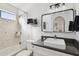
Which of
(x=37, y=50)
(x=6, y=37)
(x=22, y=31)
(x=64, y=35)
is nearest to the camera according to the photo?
(x=37, y=50)

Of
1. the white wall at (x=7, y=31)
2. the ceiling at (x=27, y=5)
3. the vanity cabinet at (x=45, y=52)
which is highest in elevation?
the ceiling at (x=27, y=5)

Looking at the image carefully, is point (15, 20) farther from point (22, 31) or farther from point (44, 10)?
point (44, 10)

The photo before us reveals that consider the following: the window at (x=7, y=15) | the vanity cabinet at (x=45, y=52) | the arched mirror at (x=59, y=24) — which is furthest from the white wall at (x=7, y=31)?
the arched mirror at (x=59, y=24)

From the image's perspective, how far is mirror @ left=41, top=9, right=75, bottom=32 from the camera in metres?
1.79

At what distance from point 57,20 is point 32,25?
842 millimetres

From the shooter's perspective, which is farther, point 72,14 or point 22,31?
point 22,31

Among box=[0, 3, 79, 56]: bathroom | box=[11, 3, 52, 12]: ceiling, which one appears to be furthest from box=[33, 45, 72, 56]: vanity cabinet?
box=[11, 3, 52, 12]: ceiling

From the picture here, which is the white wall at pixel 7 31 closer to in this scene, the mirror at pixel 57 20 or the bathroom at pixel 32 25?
the bathroom at pixel 32 25

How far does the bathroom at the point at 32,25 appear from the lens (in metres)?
1.80

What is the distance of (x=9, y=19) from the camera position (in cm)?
223

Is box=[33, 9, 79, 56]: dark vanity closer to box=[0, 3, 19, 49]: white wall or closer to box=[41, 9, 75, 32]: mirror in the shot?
box=[41, 9, 75, 32]: mirror

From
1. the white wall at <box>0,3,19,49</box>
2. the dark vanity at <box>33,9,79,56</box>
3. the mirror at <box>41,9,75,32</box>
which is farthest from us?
the white wall at <box>0,3,19,49</box>

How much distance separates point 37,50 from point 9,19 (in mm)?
1377

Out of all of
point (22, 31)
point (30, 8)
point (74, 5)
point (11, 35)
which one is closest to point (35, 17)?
point (30, 8)
